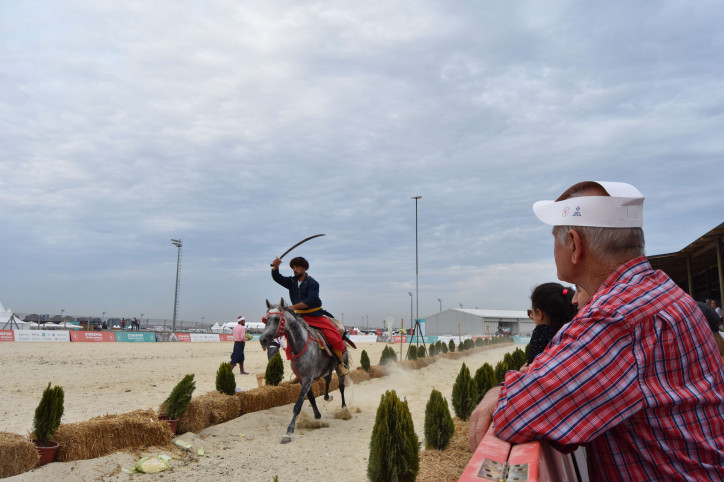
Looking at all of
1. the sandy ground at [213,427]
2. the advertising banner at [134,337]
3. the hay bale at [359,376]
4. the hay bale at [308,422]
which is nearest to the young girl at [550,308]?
the sandy ground at [213,427]

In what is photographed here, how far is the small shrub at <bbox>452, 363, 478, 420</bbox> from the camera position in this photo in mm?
8375

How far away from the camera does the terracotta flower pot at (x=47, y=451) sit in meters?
5.55

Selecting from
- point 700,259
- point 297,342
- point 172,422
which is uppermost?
point 700,259

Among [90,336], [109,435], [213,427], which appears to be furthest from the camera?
[90,336]

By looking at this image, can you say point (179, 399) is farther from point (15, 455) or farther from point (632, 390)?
point (632, 390)

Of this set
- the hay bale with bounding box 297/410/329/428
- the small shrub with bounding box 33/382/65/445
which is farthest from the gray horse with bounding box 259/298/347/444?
the small shrub with bounding box 33/382/65/445

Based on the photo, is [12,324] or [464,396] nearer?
[464,396]

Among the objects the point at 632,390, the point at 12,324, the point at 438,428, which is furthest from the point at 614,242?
the point at 12,324

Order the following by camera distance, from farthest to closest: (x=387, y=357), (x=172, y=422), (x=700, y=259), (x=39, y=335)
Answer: (x=39, y=335), (x=387, y=357), (x=700, y=259), (x=172, y=422)

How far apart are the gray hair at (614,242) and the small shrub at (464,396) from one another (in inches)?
284

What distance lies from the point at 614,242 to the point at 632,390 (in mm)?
506

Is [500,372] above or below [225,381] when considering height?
above

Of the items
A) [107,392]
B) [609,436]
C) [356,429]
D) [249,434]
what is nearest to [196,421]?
[249,434]

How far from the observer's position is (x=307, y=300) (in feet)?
30.2
